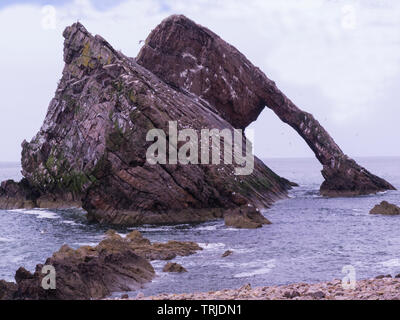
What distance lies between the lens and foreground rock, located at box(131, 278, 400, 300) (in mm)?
22000

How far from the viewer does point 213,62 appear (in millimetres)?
99250

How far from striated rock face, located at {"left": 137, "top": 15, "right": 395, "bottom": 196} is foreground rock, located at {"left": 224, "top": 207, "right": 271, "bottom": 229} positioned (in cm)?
3820

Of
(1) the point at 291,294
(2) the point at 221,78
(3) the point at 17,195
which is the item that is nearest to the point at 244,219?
(1) the point at 291,294

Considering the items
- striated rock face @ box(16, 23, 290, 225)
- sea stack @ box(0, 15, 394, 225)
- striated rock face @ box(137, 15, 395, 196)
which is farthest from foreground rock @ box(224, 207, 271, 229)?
striated rock face @ box(137, 15, 395, 196)

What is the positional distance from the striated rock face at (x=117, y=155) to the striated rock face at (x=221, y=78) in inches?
353

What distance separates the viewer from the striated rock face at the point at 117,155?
6238cm

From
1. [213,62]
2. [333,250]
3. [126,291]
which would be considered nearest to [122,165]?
[333,250]

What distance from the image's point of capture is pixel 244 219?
184 ft

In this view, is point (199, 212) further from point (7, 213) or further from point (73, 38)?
point (73, 38)

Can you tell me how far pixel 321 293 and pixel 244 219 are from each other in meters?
33.0

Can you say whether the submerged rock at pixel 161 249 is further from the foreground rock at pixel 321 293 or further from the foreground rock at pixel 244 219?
the foreground rock at pixel 321 293

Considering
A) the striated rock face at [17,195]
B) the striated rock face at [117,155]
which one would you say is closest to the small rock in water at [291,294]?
the striated rock face at [117,155]

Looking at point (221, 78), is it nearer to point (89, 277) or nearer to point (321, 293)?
point (89, 277)

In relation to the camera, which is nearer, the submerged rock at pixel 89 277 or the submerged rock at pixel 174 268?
the submerged rock at pixel 89 277
